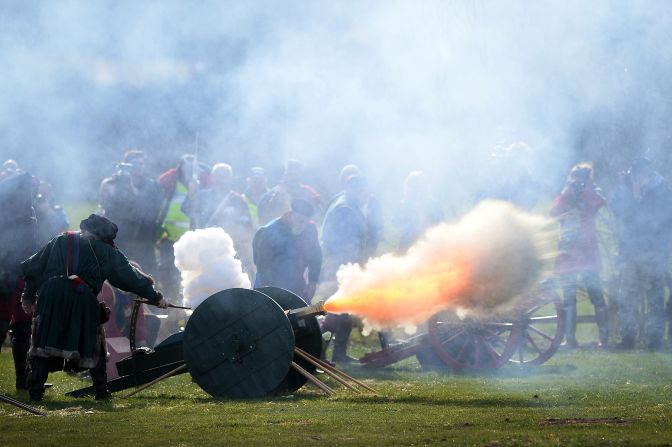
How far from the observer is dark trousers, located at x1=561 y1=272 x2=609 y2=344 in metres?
15.9

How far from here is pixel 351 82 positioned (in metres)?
15.5

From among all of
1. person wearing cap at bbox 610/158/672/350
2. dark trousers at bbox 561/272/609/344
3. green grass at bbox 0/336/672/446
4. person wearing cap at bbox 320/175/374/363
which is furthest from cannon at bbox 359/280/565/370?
person wearing cap at bbox 610/158/672/350

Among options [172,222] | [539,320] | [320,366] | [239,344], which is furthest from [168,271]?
[239,344]

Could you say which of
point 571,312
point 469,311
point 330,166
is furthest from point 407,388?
point 330,166

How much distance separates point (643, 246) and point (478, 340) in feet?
9.43

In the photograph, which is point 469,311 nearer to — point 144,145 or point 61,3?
point 61,3

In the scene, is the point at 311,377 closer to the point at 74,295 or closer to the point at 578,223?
the point at 74,295

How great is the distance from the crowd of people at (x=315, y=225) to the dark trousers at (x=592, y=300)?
0.7 inches

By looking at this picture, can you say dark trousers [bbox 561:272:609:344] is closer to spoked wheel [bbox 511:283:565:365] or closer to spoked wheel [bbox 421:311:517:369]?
spoked wheel [bbox 511:283:565:365]

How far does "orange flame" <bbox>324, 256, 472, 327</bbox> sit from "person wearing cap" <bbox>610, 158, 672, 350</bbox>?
517cm

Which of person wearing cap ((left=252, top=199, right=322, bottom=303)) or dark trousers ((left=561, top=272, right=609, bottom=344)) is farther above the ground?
person wearing cap ((left=252, top=199, right=322, bottom=303))

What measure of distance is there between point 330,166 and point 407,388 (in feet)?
27.4

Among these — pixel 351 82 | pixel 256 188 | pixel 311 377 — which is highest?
pixel 351 82

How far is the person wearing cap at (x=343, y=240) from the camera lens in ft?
50.9
